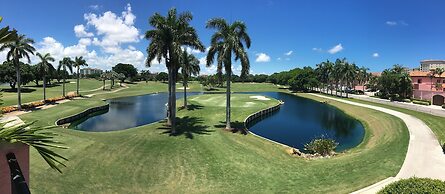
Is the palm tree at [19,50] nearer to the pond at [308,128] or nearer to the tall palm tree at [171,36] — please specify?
the tall palm tree at [171,36]

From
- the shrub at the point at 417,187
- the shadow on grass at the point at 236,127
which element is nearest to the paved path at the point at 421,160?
the shrub at the point at 417,187

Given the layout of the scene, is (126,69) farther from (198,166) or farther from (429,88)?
(198,166)

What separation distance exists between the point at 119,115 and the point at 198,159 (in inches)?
1314

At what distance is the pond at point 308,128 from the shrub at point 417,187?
19.4 metres

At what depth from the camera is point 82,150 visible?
2280 centimetres

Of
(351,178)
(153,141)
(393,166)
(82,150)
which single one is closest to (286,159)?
(351,178)

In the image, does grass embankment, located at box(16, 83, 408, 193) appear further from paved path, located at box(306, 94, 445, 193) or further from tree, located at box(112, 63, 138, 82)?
tree, located at box(112, 63, 138, 82)

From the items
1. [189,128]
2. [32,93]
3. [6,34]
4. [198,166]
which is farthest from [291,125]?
[32,93]

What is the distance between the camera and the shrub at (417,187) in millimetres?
9758

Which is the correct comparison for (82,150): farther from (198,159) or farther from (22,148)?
(22,148)

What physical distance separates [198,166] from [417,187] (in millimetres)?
14064

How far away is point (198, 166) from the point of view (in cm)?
2092

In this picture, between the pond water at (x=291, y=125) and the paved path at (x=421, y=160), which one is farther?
the pond water at (x=291, y=125)

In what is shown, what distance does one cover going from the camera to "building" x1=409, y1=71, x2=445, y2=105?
6266 cm
